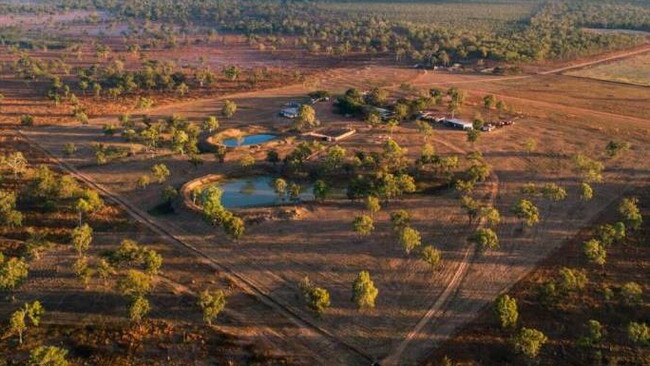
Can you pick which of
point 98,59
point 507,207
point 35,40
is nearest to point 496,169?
point 507,207

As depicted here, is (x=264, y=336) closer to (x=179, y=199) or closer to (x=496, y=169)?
(x=179, y=199)

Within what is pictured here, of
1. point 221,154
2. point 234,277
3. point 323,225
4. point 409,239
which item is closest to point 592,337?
point 409,239

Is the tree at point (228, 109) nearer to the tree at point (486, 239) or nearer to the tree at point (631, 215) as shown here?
the tree at point (486, 239)

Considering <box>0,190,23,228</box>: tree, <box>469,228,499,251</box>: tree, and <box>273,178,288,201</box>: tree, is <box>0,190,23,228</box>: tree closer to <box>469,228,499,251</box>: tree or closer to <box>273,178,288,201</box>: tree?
<box>273,178,288,201</box>: tree

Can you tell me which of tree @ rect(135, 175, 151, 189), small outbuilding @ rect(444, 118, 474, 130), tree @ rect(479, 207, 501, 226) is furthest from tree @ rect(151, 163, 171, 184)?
small outbuilding @ rect(444, 118, 474, 130)

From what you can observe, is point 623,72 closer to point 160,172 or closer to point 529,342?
point 160,172

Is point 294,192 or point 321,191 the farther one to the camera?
point 294,192
